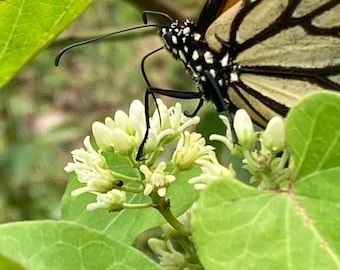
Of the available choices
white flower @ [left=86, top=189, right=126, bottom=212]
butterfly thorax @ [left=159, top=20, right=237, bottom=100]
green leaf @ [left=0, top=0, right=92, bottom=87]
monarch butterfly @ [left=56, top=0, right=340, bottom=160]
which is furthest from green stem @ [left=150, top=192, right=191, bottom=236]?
butterfly thorax @ [left=159, top=20, right=237, bottom=100]

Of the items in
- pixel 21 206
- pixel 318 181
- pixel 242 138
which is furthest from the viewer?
pixel 21 206

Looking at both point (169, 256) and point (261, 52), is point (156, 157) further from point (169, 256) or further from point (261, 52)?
point (261, 52)

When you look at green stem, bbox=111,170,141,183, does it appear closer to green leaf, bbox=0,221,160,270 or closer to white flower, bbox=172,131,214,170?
white flower, bbox=172,131,214,170

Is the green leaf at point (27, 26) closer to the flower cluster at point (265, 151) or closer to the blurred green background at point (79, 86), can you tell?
the flower cluster at point (265, 151)

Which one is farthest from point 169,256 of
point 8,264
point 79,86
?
point 79,86

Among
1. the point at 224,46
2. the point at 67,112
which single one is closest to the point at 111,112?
the point at 67,112

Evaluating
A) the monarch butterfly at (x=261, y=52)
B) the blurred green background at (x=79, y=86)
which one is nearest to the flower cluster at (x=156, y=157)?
the monarch butterfly at (x=261, y=52)

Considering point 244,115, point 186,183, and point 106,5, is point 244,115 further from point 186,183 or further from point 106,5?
point 106,5
